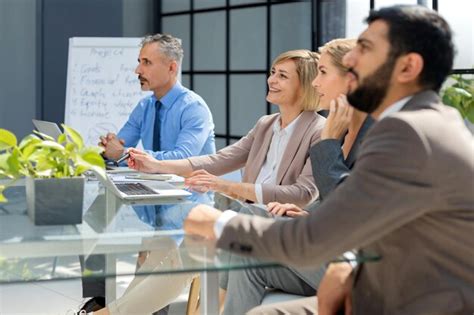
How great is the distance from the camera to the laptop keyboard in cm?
288

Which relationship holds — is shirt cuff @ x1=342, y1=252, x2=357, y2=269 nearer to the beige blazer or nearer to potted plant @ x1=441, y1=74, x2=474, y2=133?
the beige blazer

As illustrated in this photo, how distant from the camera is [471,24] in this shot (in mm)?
4473

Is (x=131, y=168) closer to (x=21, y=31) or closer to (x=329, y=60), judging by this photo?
(x=329, y=60)

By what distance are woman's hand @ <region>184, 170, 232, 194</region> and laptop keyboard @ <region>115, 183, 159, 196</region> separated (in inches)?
7.2

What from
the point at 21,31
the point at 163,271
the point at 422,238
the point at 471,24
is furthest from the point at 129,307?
the point at 21,31

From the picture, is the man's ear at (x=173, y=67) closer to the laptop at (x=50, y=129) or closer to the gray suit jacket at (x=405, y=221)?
the laptop at (x=50, y=129)

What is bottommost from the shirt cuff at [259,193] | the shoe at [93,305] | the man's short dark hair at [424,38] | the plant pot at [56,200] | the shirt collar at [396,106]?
the shoe at [93,305]

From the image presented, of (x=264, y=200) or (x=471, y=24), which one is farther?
(x=471, y=24)

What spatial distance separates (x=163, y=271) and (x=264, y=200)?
1.45 m

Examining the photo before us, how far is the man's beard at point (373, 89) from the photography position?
1.77 meters

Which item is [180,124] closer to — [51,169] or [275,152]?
[275,152]

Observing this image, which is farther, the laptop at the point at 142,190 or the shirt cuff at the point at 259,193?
the shirt cuff at the point at 259,193

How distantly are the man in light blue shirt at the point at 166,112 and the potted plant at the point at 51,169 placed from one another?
72.1 inches

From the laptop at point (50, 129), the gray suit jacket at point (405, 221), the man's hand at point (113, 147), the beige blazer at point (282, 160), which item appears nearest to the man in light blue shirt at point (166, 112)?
the man's hand at point (113, 147)
